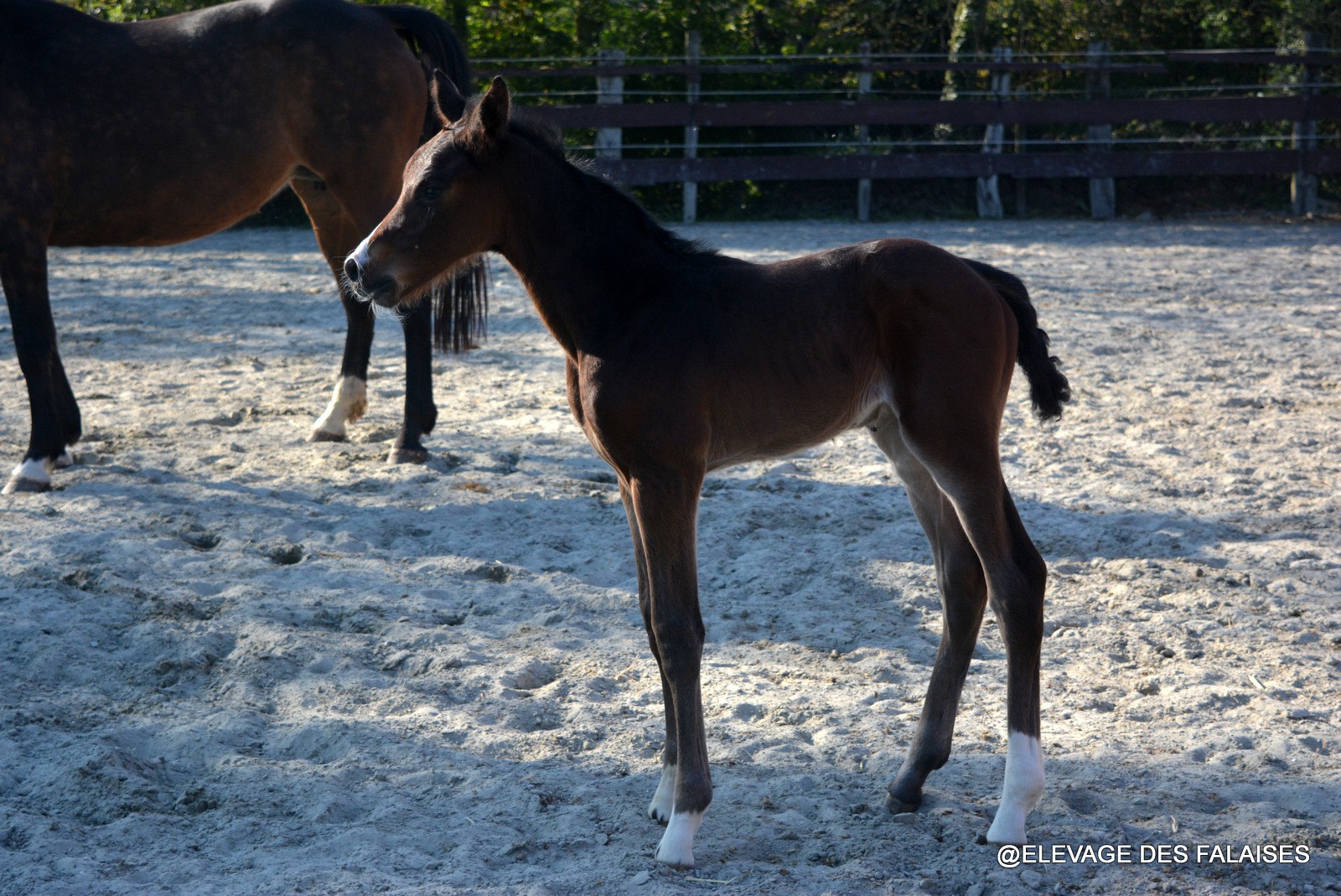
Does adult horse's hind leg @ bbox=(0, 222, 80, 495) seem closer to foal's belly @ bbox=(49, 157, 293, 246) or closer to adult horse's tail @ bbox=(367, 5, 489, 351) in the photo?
foal's belly @ bbox=(49, 157, 293, 246)

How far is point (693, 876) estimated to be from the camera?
8.69 ft

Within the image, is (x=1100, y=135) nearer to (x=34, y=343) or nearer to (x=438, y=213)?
(x=34, y=343)

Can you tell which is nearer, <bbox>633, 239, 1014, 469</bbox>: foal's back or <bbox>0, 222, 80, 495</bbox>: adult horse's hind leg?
<bbox>633, 239, 1014, 469</bbox>: foal's back

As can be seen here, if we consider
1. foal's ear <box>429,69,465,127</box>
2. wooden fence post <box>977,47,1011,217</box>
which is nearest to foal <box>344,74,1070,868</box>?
foal's ear <box>429,69,465,127</box>

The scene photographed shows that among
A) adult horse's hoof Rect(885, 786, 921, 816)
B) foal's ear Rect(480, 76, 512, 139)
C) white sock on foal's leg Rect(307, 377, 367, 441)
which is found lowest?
adult horse's hoof Rect(885, 786, 921, 816)

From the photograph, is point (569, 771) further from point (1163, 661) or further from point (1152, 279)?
point (1152, 279)

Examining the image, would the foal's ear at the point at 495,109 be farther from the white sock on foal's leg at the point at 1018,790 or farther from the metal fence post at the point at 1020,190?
the metal fence post at the point at 1020,190

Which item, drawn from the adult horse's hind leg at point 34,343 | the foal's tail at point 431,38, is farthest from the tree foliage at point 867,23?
the adult horse's hind leg at point 34,343

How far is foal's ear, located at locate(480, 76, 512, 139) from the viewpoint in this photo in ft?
8.64

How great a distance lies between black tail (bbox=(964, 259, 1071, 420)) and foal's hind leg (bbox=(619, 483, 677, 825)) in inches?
44.0

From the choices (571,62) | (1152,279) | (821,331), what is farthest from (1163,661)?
(571,62)

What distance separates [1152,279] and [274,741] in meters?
9.26

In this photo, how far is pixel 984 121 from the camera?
49.6 feet

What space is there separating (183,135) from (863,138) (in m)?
11.3
